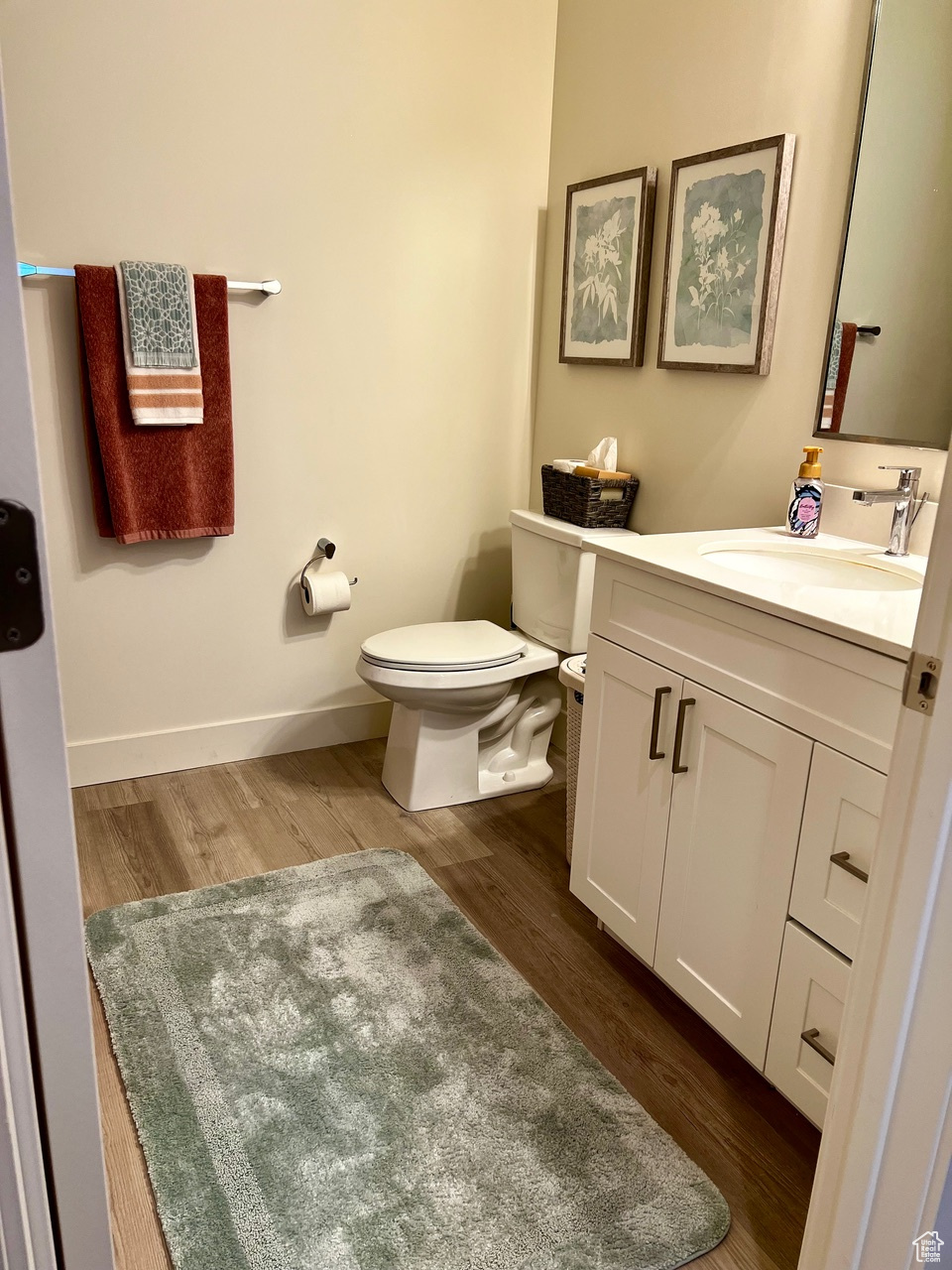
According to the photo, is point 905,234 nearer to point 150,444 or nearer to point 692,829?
point 692,829

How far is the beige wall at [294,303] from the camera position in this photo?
232 cm

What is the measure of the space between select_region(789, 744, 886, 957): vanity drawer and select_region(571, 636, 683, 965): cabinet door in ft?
1.10

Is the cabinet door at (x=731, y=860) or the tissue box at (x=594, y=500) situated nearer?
the cabinet door at (x=731, y=860)

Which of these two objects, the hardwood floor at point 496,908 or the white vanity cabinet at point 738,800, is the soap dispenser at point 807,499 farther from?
the hardwood floor at point 496,908

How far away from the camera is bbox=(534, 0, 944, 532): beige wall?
1.93m

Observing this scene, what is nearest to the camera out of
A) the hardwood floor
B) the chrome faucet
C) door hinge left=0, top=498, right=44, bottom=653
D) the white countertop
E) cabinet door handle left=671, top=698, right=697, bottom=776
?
door hinge left=0, top=498, right=44, bottom=653

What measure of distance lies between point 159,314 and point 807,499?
1613 mm

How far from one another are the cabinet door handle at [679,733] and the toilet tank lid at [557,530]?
0.81 metres

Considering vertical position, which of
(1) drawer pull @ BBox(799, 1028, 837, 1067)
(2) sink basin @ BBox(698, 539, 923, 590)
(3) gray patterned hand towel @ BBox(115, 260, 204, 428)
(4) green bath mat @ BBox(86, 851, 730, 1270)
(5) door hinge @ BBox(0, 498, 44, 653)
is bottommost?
(4) green bath mat @ BBox(86, 851, 730, 1270)

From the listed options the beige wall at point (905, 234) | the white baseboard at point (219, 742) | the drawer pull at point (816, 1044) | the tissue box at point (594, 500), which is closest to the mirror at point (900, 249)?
the beige wall at point (905, 234)

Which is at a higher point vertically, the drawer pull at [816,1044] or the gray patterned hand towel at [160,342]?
the gray patterned hand towel at [160,342]

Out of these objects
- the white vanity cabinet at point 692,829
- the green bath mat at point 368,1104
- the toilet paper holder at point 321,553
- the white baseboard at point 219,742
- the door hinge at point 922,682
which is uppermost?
the door hinge at point 922,682

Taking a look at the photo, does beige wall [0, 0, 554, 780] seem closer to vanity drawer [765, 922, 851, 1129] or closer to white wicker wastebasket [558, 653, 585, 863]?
white wicker wastebasket [558, 653, 585, 863]

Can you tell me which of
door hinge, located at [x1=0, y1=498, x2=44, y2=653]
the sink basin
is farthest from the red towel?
door hinge, located at [x1=0, y1=498, x2=44, y2=653]
